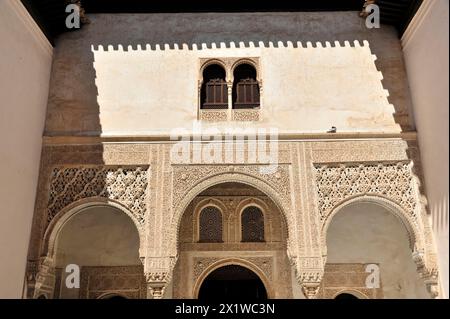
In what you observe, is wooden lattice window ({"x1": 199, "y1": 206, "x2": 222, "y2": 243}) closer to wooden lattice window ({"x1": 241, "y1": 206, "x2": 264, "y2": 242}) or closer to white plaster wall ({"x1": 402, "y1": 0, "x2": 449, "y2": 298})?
wooden lattice window ({"x1": 241, "y1": 206, "x2": 264, "y2": 242})

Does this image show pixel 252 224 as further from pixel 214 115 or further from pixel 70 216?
pixel 70 216

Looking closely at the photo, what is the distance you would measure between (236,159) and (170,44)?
1.87 meters

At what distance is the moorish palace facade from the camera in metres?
5.45

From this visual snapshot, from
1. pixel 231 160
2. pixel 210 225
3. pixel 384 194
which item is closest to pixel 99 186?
pixel 231 160

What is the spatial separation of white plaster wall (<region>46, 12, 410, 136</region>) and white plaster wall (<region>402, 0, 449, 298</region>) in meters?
0.38

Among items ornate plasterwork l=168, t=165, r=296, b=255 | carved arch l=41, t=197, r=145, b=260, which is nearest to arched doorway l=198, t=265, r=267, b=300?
ornate plasterwork l=168, t=165, r=296, b=255

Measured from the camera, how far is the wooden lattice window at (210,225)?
6707mm

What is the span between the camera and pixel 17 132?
509 cm

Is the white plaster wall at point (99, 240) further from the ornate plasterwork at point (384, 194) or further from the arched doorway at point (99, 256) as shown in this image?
the ornate plasterwork at point (384, 194)

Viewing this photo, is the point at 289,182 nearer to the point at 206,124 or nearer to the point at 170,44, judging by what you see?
the point at 206,124

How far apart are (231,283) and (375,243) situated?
2203 millimetres

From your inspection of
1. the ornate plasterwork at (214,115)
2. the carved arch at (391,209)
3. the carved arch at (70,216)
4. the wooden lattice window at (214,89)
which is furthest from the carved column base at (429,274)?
the carved arch at (70,216)

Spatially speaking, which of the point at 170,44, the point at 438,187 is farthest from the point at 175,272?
the point at 438,187

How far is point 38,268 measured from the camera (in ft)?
17.2
